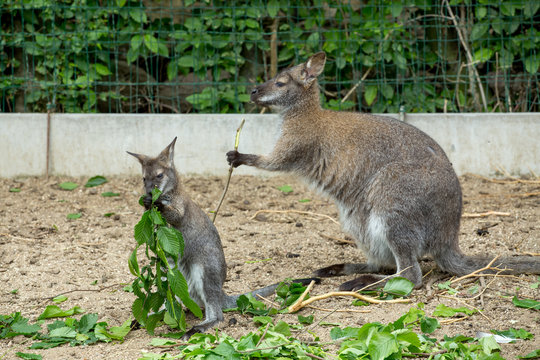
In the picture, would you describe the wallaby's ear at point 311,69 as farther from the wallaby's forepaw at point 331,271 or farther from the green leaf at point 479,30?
the green leaf at point 479,30

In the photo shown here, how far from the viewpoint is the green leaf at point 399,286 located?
5008 millimetres

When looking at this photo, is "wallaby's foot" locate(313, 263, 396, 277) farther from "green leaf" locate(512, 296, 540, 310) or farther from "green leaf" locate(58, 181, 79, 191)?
"green leaf" locate(58, 181, 79, 191)

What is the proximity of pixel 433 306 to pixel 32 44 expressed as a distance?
5.49m

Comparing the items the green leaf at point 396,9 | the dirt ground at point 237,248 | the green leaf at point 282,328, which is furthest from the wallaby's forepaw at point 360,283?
the green leaf at point 396,9

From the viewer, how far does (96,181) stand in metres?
7.92

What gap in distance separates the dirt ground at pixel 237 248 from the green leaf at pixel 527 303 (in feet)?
0.12

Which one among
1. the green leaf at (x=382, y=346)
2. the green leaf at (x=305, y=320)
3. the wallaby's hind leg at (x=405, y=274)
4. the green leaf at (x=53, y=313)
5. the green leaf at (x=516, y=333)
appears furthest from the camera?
the wallaby's hind leg at (x=405, y=274)

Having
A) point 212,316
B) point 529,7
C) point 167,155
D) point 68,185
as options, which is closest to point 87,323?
point 212,316

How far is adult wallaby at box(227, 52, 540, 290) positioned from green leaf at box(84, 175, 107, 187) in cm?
264

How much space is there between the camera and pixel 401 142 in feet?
18.1

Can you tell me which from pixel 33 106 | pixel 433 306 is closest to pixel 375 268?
pixel 433 306

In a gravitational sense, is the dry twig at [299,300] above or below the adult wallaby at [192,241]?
below

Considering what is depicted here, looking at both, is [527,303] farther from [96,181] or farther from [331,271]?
[96,181]

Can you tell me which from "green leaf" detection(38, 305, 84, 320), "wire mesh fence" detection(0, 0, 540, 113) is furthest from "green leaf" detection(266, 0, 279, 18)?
"green leaf" detection(38, 305, 84, 320)
